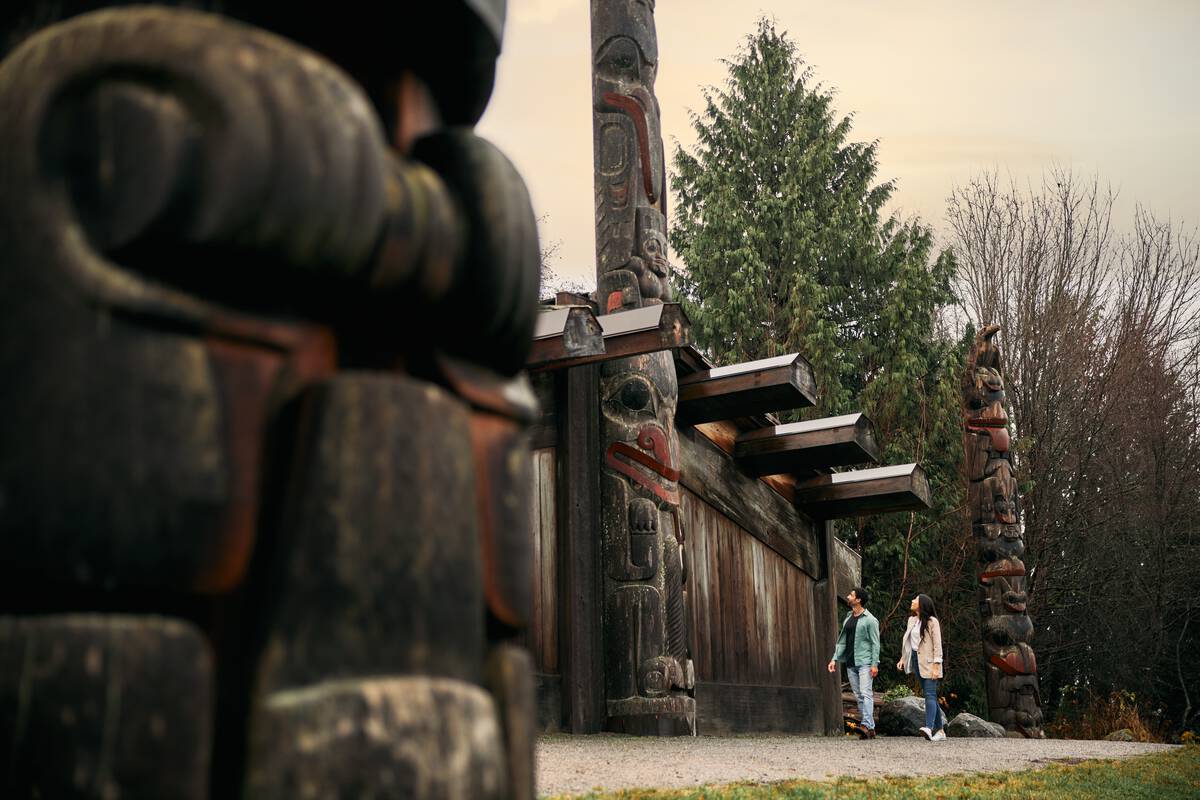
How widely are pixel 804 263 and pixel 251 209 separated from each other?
820 inches

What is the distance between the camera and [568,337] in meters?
6.31

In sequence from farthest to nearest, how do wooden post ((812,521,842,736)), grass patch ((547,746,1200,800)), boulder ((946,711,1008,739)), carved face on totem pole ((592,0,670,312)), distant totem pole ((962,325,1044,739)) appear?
distant totem pole ((962,325,1044,739)) → boulder ((946,711,1008,739)) → wooden post ((812,521,842,736)) → carved face on totem pole ((592,0,670,312)) → grass patch ((547,746,1200,800))

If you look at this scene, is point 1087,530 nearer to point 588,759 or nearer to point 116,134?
point 588,759

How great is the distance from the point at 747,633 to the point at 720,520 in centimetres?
100

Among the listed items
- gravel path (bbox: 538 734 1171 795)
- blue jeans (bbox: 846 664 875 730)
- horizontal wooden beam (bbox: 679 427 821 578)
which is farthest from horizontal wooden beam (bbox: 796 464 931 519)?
gravel path (bbox: 538 734 1171 795)

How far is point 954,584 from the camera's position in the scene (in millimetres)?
19266

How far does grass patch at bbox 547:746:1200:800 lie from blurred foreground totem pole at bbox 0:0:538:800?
3139 mm

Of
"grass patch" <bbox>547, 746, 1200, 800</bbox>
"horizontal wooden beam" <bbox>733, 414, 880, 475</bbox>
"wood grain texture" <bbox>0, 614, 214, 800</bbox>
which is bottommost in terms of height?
"grass patch" <bbox>547, 746, 1200, 800</bbox>

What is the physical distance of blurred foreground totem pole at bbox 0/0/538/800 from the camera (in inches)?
35.9

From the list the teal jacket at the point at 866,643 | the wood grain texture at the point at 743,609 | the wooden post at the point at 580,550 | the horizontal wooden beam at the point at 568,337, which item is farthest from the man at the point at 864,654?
the horizontal wooden beam at the point at 568,337

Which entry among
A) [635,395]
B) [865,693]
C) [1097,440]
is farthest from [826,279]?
[635,395]

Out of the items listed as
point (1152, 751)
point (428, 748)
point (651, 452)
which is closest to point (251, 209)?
point (428, 748)

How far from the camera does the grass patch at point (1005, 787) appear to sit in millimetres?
4305

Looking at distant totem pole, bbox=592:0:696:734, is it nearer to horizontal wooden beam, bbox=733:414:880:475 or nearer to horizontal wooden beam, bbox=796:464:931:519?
horizontal wooden beam, bbox=733:414:880:475
